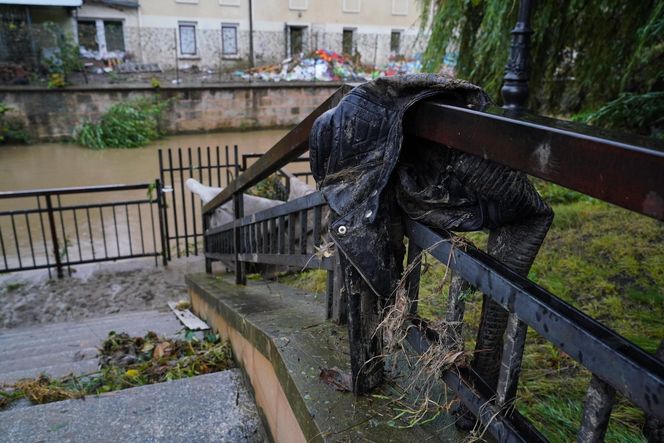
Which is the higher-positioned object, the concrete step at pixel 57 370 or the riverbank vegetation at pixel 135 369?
the riverbank vegetation at pixel 135 369

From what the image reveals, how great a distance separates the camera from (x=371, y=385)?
1521mm

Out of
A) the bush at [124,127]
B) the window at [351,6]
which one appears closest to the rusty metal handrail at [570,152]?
the bush at [124,127]

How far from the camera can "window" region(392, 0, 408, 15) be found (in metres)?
24.4

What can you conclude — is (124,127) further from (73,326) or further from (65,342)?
(65,342)

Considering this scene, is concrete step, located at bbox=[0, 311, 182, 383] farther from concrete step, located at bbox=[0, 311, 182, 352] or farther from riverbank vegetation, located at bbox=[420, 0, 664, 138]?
riverbank vegetation, located at bbox=[420, 0, 664, 138]

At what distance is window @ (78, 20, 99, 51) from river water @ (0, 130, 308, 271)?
20.2ft

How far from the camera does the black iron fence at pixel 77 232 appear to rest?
6.33 m

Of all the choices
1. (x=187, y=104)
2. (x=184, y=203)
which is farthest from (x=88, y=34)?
(x=184, y=203)

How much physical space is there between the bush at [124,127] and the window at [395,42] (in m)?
13.0

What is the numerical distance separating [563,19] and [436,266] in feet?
7.83

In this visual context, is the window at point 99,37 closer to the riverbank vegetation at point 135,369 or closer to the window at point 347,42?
the window at point 347,42

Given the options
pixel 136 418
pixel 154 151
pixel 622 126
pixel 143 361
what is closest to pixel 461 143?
pixel 136 418

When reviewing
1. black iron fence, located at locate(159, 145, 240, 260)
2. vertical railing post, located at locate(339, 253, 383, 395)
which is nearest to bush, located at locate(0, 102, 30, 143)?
black iron fence, located at locate(159, 145, 240, 260)

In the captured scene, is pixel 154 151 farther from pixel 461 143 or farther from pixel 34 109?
pixel 461 143
